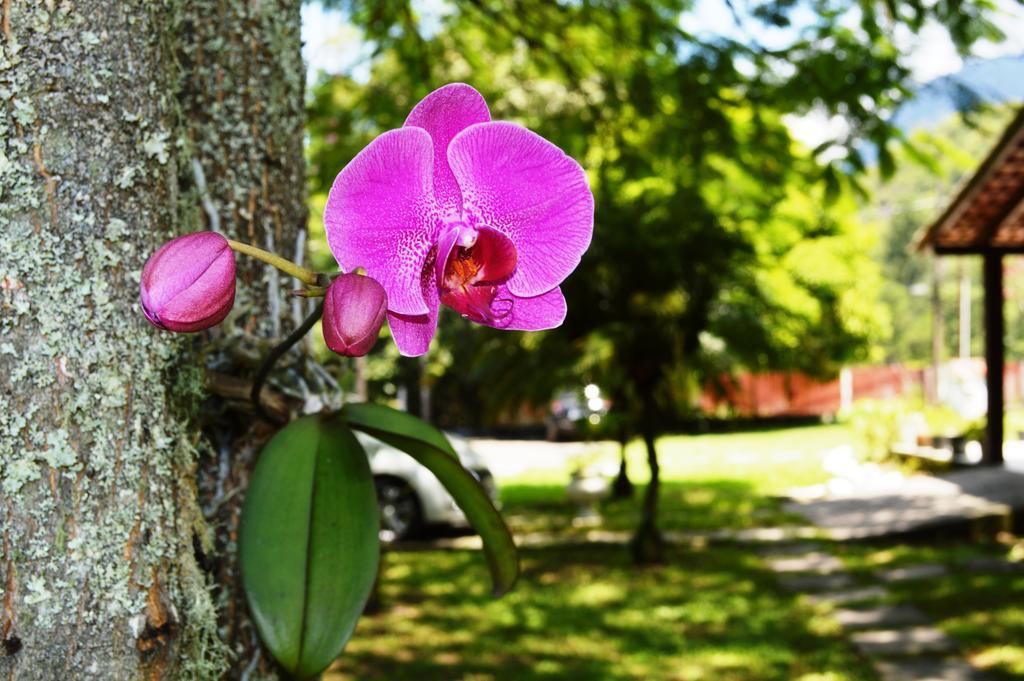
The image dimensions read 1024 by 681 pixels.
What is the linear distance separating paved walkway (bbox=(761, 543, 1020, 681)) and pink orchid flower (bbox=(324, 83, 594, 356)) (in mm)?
4163

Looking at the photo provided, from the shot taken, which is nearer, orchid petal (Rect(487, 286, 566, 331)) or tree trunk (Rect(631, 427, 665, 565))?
orchid petal (Rect(487, 286, 566, 331))

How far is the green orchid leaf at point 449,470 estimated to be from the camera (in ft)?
2.55

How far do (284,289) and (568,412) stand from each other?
15.8 m

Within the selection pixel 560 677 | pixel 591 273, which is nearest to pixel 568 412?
pixel 591 273

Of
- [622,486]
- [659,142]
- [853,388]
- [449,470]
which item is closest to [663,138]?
[659,142]

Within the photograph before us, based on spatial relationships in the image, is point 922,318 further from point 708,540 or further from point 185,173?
point 185,173

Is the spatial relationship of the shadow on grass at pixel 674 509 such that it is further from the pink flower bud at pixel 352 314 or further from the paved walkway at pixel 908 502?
the pink flower bud at pixel 352 314

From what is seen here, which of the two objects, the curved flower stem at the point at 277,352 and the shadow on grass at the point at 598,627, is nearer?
the curved flower stem at the point at 277,352

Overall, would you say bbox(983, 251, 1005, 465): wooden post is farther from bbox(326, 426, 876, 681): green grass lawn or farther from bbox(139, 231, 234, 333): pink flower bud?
bbox(139, 231, 234, 333): pink flower bud

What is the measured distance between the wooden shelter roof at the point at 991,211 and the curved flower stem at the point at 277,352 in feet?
23.3

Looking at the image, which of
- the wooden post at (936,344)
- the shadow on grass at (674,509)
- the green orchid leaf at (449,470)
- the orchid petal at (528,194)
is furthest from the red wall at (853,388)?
the orchid petal at (528,194)

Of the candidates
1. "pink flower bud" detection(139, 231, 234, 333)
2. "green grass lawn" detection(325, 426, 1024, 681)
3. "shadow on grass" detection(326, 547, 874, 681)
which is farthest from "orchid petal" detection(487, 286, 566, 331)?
"shadow on grass" detection(326, 547, 874, 681)

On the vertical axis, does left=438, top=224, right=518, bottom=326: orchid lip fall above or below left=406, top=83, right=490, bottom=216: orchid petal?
below

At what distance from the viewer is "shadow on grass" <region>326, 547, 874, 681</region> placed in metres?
4.24
